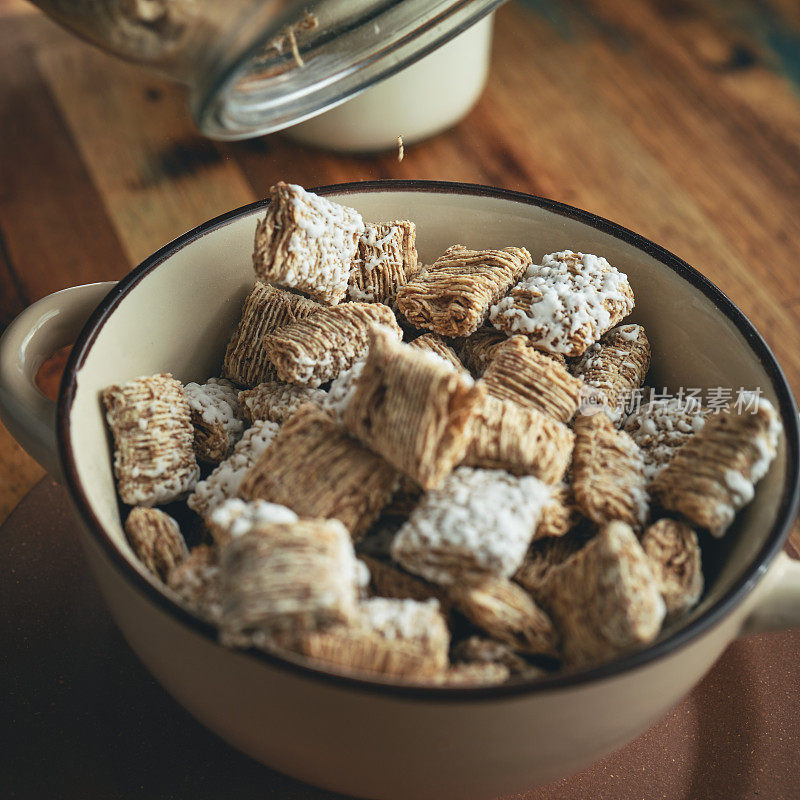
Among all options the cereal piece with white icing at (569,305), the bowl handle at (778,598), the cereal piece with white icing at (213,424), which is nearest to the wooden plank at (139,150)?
the cereal piece with white icing at (213,424)

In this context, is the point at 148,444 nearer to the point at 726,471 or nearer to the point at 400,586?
the point at 400,586

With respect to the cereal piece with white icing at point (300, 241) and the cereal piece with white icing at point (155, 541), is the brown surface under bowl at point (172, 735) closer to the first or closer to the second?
the cereal piece with white icing at point (155, 541)

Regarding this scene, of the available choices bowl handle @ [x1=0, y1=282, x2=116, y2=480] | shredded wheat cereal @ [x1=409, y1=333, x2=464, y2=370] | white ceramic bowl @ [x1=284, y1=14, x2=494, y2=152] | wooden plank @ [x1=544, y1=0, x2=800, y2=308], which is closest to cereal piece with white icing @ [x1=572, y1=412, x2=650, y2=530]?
shredded wheat cereal @ [x1=409, y1=333, x2=464, y2=370]

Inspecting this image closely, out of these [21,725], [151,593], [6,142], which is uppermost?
[151,593]

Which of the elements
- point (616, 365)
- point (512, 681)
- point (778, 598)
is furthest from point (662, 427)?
point (512, 681)

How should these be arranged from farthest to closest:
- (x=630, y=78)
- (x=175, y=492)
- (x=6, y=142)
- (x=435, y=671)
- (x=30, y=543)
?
(x=630, y=78), (x=6, y=142), (x=30, y=543), (x=175, y=492), (x=435, y=671)

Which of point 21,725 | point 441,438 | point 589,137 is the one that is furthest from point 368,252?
point 589,137

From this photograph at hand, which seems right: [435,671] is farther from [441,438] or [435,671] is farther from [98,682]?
[98,682]

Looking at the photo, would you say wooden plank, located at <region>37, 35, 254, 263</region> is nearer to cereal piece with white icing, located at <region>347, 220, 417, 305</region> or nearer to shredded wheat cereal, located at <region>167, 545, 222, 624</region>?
cereal piece with white icing, located at <region>347, 220, 417, 305</region>

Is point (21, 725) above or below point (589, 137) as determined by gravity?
below
